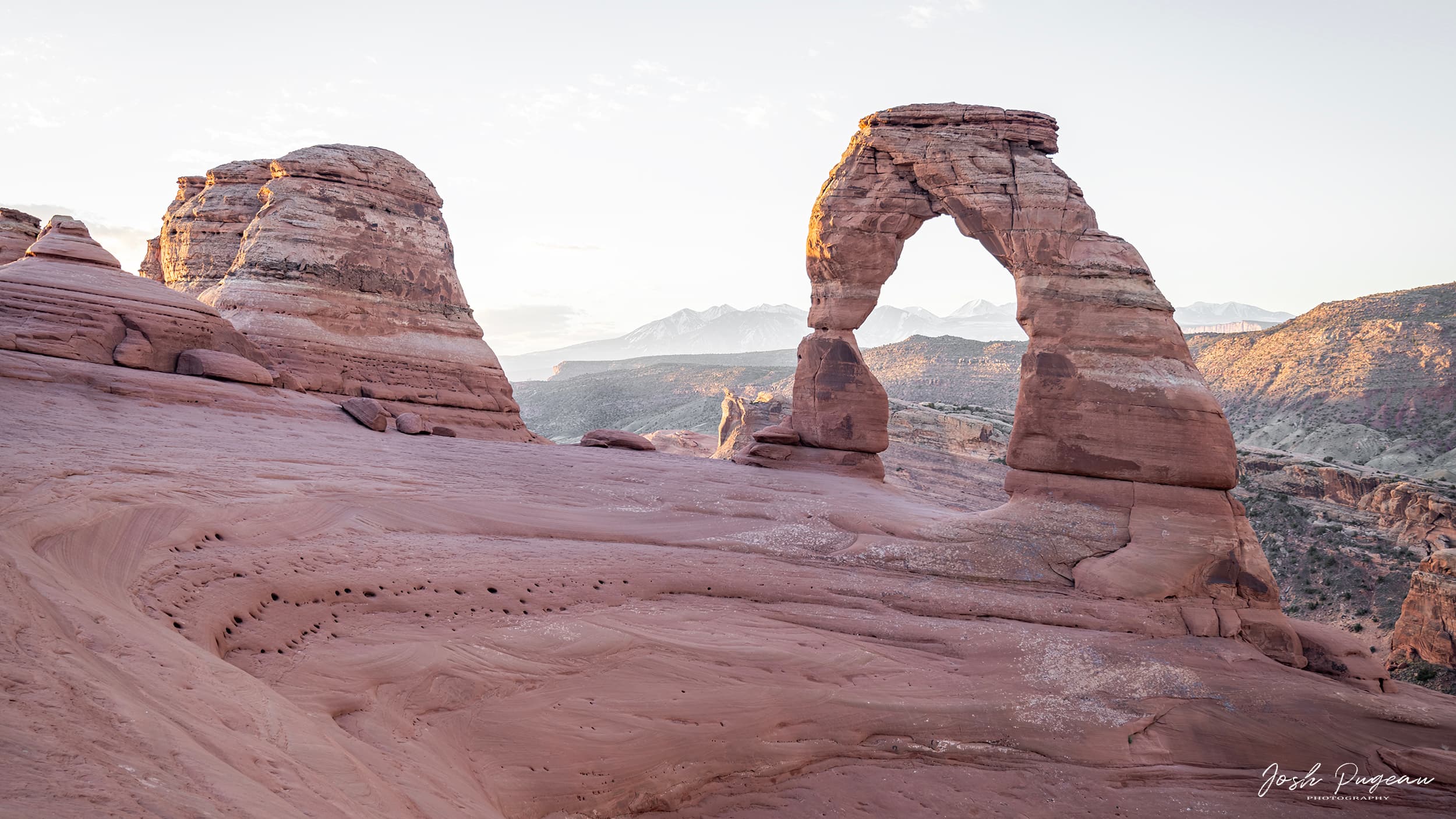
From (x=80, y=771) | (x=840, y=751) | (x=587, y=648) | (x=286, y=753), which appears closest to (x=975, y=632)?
(x=840, y=751)

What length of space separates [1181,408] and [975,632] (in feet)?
18.4

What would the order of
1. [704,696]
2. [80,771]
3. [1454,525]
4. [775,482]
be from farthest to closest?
[1454,525]
[775,482]
[704,696]
[80,771]

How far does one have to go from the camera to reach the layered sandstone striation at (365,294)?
65.6 feet

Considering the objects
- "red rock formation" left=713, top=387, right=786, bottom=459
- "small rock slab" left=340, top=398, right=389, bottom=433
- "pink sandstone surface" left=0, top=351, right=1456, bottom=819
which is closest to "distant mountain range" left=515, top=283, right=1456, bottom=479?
"red rock formation" left=713, top=387, right=786, bottom=459

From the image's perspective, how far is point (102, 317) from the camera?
49.8 feet

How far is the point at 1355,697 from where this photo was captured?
928cm

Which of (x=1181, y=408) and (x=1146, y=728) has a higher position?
(x=1181, y=408)

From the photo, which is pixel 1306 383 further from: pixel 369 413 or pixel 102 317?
pixel 102 317

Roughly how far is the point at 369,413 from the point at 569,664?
1083 centimetres

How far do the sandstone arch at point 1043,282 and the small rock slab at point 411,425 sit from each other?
903 centimetres

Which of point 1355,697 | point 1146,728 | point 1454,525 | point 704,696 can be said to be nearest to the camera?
point 704,696

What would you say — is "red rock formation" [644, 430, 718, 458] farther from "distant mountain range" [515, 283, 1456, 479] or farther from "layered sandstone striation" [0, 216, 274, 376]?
"layered sandstone striation" [0, 216, 274, 376]

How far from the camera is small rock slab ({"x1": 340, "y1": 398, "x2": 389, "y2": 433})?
16219 mm

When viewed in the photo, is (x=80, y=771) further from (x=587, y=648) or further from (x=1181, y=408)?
(x=1181, y=408)
